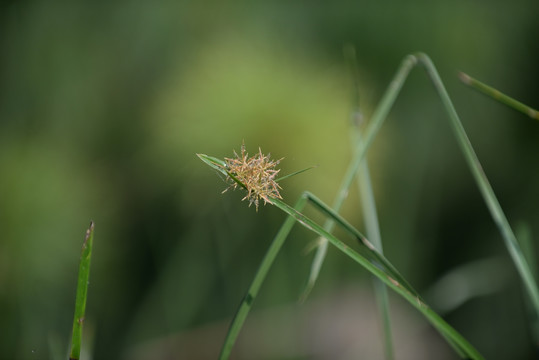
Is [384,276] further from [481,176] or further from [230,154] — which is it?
[230,154]

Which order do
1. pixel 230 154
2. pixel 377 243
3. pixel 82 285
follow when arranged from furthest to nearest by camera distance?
1. pixel 230 154
2. pixel 377 243
3. pixel 82 285

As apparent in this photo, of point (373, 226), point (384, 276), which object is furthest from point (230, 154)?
point (384, 276)

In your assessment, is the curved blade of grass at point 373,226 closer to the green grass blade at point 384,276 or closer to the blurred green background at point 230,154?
the green grass blade at point 384,276

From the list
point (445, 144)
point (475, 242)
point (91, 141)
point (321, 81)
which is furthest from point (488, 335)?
point (91, 141)

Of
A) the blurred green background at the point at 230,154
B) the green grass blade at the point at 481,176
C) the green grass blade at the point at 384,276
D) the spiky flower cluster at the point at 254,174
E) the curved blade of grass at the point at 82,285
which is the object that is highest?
the blurred green background at the point at 230,154

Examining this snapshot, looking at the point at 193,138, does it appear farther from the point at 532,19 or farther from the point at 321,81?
the point at 532,19

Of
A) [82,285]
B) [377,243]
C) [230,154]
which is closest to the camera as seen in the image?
[82,285]

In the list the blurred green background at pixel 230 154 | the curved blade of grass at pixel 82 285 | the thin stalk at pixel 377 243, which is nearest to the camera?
the curved blade of grass at pixel 82 285

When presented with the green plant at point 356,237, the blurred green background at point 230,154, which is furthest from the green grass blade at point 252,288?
the blurred green background at point 230,154

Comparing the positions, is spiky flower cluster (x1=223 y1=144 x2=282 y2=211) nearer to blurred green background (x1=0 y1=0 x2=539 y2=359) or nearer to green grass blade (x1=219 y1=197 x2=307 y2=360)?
green grass blade (x1=219 y1=197 x2=307 y2=360)
